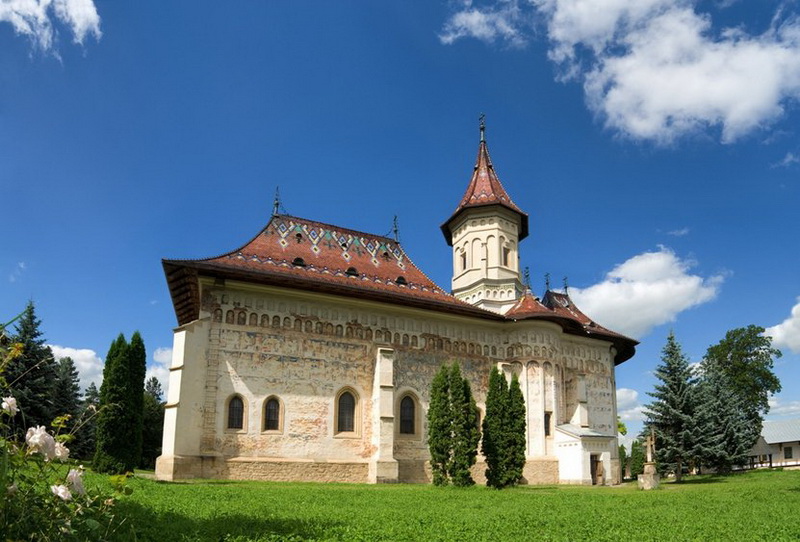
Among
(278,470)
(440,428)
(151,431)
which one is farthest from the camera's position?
(151,431)

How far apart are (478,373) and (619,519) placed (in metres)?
16.3

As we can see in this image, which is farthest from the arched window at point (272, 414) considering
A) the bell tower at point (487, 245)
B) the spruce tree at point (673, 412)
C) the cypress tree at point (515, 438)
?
the spruce tree at point (673, 412)

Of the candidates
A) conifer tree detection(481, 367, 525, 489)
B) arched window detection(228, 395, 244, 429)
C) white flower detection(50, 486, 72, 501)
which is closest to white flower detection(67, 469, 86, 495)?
white flower detection(50, 486, 72, 501)

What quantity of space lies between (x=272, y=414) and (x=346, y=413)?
2.95 metres

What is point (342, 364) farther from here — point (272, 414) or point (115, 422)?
point (115, 422)

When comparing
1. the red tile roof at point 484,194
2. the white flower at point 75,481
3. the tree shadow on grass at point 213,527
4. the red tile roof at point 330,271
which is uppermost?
the red tile roof at point 484,194

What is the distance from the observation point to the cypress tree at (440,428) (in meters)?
20.6

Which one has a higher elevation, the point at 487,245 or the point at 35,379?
the point at 487,245

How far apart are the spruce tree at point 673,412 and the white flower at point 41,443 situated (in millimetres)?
28757

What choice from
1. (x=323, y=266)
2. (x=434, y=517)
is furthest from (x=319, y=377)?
(x=434, y=517)

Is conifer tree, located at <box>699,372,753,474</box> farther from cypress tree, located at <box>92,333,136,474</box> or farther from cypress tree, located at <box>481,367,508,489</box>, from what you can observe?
cypress tree, located at <box>92,333,136,474</box>

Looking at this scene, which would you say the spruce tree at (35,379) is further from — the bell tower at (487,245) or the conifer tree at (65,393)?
the bell tower at (487,245)

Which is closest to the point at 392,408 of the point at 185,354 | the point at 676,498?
the point at 185,354

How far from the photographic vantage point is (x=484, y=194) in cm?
3353
